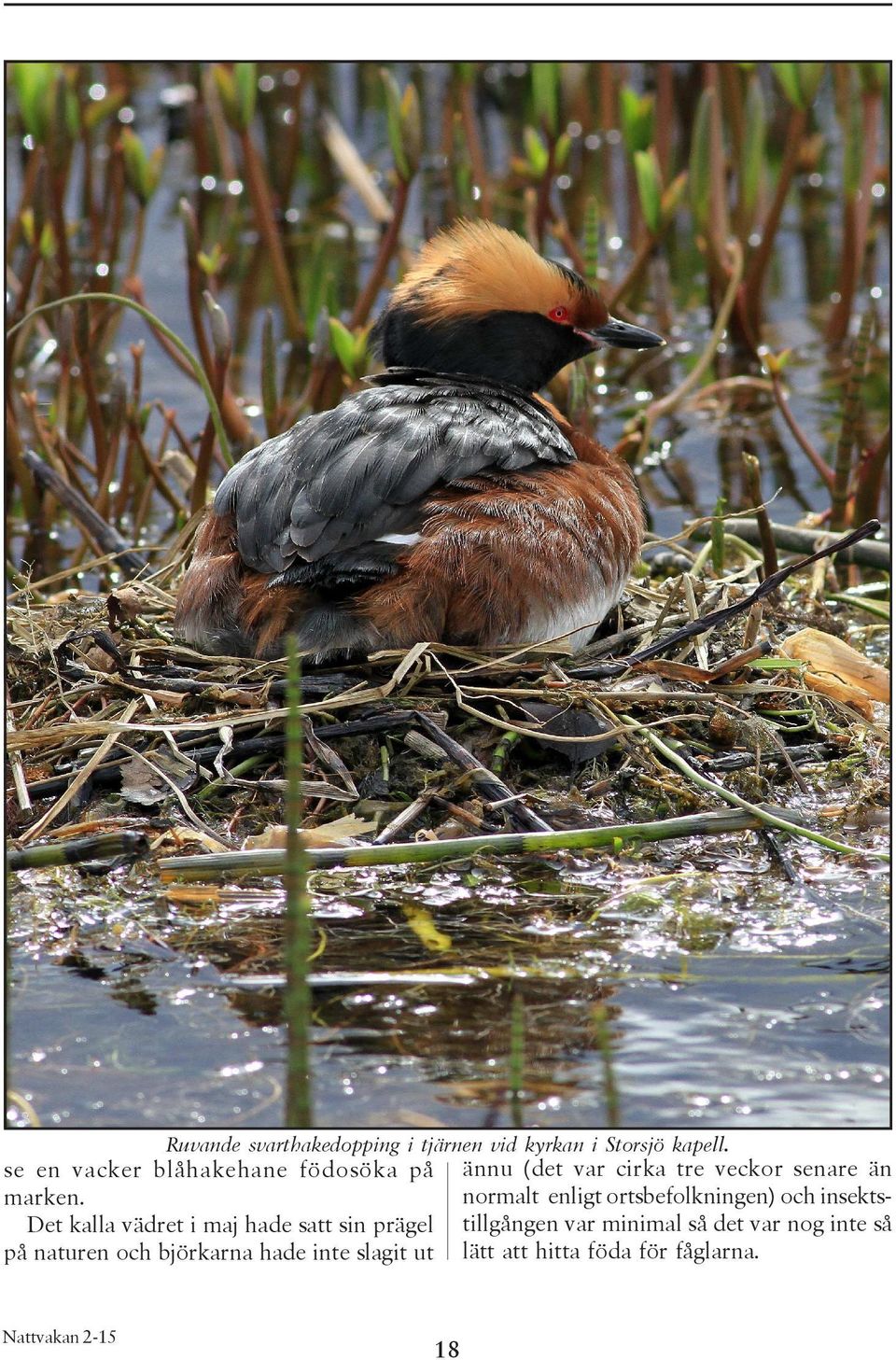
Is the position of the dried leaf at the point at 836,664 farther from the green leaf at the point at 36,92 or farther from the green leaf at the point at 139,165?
the green leaf at the point at 36,92

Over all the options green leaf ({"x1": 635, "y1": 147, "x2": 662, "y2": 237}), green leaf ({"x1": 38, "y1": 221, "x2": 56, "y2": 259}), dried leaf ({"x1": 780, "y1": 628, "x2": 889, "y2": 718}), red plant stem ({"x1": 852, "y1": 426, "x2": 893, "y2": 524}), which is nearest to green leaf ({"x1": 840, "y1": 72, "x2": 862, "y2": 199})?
green leaf ({"x1": 635, "y1": 147, "x2": 662, "y2": 237})

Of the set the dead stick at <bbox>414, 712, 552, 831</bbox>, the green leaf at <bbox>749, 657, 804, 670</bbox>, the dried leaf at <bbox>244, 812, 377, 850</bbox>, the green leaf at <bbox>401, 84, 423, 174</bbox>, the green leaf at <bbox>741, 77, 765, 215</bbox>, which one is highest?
the green leaf at <bbox>741, 77, 765, 215</bbox>

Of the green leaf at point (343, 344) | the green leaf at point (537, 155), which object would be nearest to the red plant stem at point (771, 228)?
the green leaf at point (537, 155)

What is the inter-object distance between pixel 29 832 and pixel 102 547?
2.53 meters

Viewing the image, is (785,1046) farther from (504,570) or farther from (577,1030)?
(504,570)

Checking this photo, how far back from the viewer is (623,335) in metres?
5.65

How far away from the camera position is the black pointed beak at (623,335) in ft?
18.4

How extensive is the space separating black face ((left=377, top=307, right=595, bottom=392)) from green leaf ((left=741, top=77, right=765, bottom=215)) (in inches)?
131

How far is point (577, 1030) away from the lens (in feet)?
11.5

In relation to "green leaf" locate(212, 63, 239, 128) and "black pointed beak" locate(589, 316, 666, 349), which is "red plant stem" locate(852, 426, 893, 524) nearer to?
"black pointed beak" locate(589, 316, 666, 349)

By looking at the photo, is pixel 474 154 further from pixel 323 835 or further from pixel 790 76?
pixel 323 835

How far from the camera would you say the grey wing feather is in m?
4.57
